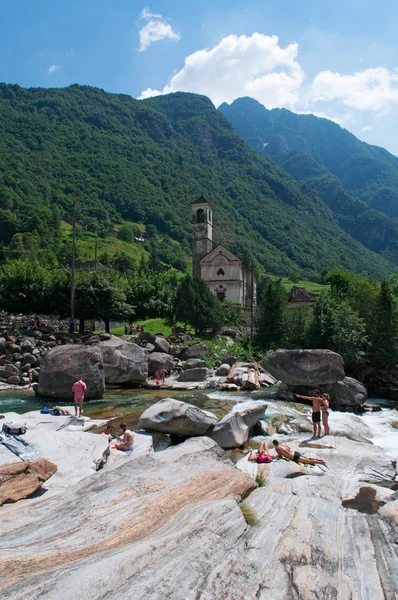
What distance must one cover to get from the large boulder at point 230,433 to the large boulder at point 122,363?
41.0 feet

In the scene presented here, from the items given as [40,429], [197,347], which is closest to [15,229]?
[197,347]

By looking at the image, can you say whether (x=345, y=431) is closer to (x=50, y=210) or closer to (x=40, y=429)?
(x=40, y=429)

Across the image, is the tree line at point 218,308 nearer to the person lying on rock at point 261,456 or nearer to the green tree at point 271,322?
the green tree at point 271,322

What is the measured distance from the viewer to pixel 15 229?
125438 mm

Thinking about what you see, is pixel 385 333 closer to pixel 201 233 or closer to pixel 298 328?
pixel 298 328

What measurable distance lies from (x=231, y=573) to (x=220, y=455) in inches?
234

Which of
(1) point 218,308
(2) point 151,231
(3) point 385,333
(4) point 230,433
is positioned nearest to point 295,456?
(4) point 230,433

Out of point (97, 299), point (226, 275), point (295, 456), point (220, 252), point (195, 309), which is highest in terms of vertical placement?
point (220, 252)

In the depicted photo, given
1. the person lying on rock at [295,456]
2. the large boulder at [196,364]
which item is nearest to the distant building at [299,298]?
the large boulder at [196,364]

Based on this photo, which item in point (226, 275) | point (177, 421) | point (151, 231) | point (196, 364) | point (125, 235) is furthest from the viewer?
point (151, 231)

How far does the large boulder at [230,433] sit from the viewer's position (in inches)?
551

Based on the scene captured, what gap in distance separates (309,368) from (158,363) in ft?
39.7

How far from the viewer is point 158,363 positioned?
31078 mm

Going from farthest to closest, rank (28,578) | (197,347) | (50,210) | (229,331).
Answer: (50,210)
(229,331)
(197,347)
(28,578)
